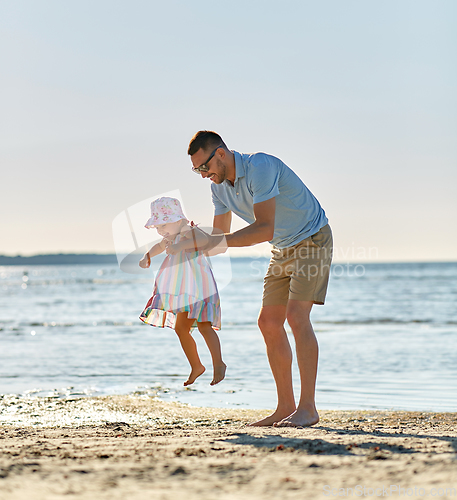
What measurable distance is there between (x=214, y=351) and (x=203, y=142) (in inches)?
60.2

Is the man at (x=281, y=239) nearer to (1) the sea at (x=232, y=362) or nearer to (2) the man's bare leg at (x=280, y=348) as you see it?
(2) the man's bare leg at (x=280, y=348)

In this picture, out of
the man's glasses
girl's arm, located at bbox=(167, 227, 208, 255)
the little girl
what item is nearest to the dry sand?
the little girl

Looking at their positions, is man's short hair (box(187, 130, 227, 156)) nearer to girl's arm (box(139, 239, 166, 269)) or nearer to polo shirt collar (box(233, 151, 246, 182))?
polo shirt collar (box(233, 151, 246, 182))

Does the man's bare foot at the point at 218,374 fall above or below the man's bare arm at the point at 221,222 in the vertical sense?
below

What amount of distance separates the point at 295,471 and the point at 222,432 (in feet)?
4.43

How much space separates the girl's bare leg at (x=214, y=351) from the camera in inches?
169

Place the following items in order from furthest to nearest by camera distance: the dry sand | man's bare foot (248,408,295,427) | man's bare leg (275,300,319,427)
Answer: man's bare foot (248,408,295,427) < man's bare leg (275,300,319,427) < the dry sand

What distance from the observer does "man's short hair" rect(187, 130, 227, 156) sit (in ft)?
13.1

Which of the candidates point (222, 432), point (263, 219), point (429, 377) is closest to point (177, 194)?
point (263, 219)

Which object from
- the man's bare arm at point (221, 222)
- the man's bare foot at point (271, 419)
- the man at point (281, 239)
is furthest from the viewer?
the man's bare arm at point (221, 222)

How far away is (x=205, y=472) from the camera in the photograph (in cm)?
246

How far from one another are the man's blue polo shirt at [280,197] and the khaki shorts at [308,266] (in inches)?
2.6

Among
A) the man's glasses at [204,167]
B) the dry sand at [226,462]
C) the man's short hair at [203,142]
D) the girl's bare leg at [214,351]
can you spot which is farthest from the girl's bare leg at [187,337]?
the man's short hair at [203,142]

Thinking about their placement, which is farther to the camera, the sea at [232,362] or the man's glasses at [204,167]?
the sea at [232,362]
